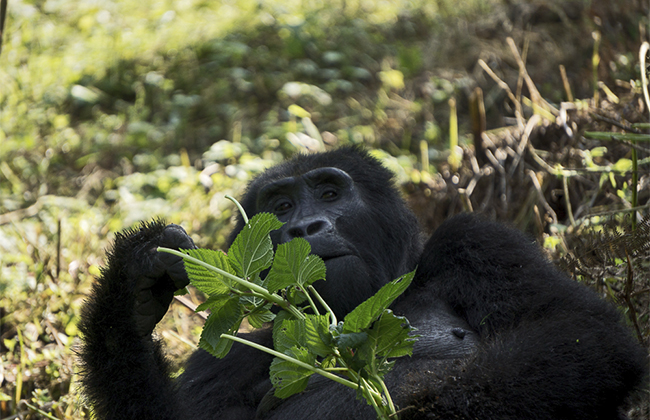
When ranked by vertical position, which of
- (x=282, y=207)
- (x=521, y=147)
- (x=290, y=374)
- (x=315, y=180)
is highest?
(x=290, y=374)

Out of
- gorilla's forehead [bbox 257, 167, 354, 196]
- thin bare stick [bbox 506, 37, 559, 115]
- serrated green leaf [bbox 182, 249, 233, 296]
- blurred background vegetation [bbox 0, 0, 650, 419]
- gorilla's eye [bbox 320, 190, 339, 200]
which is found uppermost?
serrated green leaf [bbox 182, 249, 233, 296]

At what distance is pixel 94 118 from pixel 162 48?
1378 mm

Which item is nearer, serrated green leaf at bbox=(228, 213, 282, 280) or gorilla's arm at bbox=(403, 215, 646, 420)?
serrated green leaf at bbox=(228, 213, 282, 280)

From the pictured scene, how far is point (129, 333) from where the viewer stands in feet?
8.17

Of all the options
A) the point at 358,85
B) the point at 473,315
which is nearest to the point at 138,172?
the point at 358,85

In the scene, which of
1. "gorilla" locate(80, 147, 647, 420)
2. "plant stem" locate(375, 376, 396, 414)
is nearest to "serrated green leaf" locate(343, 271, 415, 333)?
"plant stem" locate(375, 376, 396, 414)

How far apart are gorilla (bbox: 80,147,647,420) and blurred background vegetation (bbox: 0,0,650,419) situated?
1.46 feet

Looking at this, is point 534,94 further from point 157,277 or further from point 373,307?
point 373,307

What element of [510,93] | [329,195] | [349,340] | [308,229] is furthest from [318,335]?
[510,93]

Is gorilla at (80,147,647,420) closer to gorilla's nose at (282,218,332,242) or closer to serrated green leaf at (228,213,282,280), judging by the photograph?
gorilla's nose at (282,218,332,242)

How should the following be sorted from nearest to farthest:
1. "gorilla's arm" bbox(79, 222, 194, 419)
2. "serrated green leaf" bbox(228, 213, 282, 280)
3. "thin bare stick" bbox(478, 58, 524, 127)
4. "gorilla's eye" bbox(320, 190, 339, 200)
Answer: "serrated green leaf" bbox(228, 213, 282, 280), "gorilla's arm" bbox(79, 222, 194, 419), "gorilla's eye" bbox(320, 190, 339, 200), "thin bare stick" bbox(478, 58, 524, 127)

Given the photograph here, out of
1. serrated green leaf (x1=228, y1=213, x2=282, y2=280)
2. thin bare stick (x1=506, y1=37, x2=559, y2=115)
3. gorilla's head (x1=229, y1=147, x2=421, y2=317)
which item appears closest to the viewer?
serrated green leaf (x1=228, y1=213, x2=282, y2=280)

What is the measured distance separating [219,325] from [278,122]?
18.0 feet

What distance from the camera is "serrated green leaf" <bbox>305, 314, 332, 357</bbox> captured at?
1.73 metres
